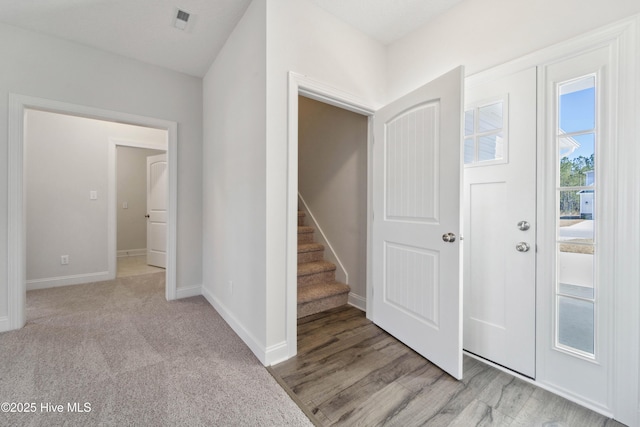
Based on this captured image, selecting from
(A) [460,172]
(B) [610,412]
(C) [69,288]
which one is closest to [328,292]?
(A) [460,172]

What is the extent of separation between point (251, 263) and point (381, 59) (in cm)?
214

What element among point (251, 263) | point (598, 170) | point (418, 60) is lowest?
point (251, 263)

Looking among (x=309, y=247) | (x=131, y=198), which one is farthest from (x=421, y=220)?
(x=131, y=198)

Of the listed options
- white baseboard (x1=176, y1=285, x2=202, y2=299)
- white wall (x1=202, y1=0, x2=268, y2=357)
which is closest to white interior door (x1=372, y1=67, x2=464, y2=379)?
white wall (x1=202, y1=0, x2=268, y2=357)

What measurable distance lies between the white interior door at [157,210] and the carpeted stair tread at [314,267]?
2.83 meters

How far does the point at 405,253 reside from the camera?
2.02m

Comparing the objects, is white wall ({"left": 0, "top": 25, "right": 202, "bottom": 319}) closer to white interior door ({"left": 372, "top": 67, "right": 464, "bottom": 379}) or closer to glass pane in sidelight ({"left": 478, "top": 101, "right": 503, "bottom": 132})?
white interior door ({"left": 372, "top": 67, "right": 464, "bottom": 379})

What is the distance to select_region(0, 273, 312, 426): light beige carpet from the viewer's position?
1.32 m

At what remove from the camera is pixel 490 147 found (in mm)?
1766

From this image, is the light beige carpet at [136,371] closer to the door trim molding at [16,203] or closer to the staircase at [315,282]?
the door trim molding at [16,203]

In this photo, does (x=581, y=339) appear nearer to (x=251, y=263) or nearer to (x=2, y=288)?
(x=251, y=263)

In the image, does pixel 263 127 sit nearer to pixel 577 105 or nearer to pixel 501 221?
pixel 501 221

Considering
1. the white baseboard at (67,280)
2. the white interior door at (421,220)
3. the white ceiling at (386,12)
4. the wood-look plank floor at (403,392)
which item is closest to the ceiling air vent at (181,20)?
the white ceiling at (386,12)

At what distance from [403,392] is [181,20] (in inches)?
122
